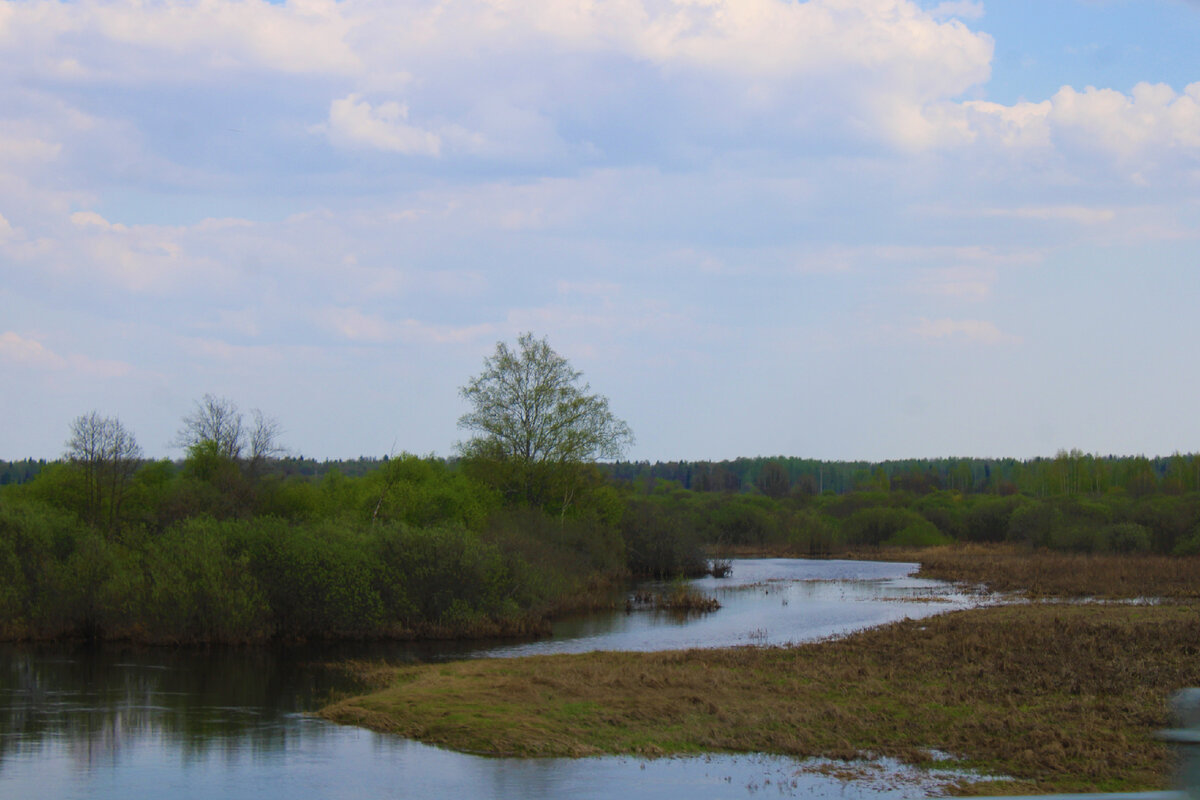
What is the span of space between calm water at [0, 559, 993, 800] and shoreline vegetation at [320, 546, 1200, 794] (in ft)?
2.91

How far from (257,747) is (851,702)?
33.3 feet

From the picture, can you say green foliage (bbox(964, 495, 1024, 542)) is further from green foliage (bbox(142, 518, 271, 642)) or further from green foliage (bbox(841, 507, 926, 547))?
green foliage (bbox(142, 518, 271, 642))

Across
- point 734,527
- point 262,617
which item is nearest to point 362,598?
point 262,617

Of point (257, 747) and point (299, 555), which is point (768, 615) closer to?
point (299, 555)

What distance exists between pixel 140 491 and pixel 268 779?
31675 mm

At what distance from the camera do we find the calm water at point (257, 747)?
46.0 ft

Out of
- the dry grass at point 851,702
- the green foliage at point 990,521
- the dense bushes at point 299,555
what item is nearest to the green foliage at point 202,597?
the dense bushes at point 299,555

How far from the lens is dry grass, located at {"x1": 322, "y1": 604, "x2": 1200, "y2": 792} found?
1520cm

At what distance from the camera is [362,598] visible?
31234 millimetres

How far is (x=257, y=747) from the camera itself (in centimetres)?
1684

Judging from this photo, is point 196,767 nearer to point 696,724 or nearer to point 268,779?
point 268,779

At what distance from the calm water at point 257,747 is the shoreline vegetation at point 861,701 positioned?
35.0 inches

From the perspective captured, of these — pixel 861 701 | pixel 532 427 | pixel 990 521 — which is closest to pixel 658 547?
pixel 532 427

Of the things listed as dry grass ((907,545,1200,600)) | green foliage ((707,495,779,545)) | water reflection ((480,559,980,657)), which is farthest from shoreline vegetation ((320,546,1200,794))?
green foliage ((707,495,779,545))
